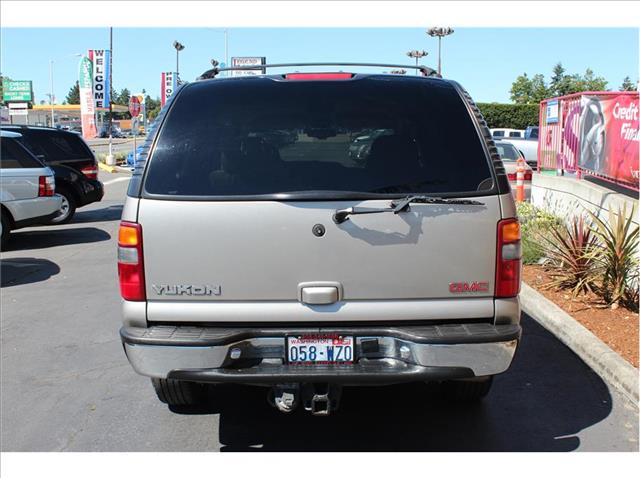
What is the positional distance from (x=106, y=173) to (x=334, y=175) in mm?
25594

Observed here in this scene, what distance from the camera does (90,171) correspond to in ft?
47.1

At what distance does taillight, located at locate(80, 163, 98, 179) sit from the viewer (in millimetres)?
14234

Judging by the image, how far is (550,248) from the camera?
7.43 metres

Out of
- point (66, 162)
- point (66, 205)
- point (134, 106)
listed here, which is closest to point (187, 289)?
point (66, 205)

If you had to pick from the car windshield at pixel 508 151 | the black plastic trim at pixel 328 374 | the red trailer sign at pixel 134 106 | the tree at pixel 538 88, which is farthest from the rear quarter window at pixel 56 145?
the tree at pixel 538 88

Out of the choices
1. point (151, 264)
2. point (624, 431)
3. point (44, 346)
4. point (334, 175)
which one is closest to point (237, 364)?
point (151, 264)

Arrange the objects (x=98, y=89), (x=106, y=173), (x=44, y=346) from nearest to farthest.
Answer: (x=44, y=346), (x=106, y=173), (x=98, y=89)

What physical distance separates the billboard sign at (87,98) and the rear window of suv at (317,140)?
3079cm

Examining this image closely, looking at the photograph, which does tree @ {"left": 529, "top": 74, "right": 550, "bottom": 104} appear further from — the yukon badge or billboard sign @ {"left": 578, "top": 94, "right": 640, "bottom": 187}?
the yukon badge

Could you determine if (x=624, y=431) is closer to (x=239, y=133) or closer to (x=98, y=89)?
(x=239, y=133)

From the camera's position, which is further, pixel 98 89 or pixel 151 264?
pixel 98 89

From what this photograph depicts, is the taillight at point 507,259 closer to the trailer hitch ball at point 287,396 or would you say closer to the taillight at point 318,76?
the trailer hitch ball at point 287,396

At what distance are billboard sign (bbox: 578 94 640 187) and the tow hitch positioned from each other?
5395 millimetres

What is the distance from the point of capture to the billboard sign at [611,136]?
7688 mm
